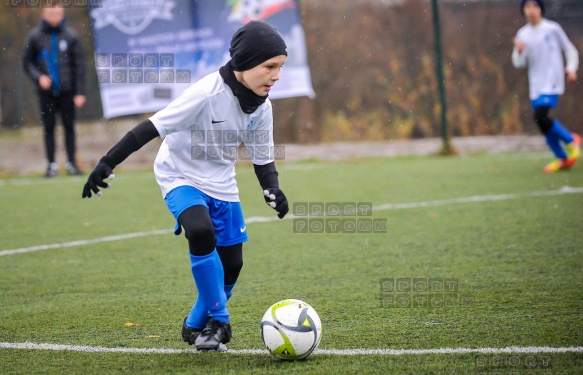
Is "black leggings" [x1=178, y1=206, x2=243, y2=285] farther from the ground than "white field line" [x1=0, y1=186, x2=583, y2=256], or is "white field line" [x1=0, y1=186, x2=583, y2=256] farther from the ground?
"black leggings" [x1=178, y1=206, x2=243, y2=285]

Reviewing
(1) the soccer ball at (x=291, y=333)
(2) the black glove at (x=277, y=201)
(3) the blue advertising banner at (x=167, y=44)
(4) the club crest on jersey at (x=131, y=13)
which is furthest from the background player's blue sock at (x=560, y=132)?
(1) the soccer ball at (x=291, y=333)

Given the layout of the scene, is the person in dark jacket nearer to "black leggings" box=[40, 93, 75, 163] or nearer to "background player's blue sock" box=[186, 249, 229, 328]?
"black leggings" box=[40, 93, 75, 163]

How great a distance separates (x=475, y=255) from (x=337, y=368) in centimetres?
279

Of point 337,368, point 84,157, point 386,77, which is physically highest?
point 386,77

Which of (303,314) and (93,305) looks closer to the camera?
(303,314)

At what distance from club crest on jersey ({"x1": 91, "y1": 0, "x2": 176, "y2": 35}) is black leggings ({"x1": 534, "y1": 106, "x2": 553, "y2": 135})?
19.4 feet

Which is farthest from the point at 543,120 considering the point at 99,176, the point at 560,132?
the point at 99,176

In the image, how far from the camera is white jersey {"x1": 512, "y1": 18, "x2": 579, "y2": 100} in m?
10.5

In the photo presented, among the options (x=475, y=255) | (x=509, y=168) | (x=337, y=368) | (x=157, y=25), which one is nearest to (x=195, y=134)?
(x=337, y=368)

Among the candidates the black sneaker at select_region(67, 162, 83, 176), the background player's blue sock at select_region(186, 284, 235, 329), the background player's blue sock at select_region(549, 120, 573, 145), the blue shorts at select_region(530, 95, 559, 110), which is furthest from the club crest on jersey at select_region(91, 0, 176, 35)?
the background player's blue sock at select_region(186, 284, 235, 329)

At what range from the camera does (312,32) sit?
14773 millimetres

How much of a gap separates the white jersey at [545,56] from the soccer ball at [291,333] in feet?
24.9

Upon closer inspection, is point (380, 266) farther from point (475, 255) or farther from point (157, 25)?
point (157, 25)

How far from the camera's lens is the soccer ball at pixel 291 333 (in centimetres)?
378
